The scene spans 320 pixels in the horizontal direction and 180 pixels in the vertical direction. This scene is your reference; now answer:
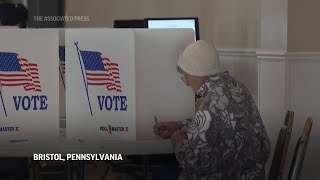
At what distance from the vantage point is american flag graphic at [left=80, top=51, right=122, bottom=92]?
1439mm

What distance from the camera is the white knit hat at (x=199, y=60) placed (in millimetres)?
1499

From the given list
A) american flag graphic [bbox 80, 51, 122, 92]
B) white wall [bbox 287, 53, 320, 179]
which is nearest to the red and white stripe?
american flag graphic [bbox 80, 51, 122, 92]

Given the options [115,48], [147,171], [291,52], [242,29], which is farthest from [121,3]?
[115,48]

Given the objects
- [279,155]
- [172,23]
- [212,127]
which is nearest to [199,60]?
[212,127]

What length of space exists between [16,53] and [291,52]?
3.78 ft

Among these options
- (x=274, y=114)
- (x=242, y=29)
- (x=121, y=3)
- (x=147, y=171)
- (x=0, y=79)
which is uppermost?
(x=121, y=3)

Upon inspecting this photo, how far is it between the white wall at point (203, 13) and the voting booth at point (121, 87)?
0.64 metres

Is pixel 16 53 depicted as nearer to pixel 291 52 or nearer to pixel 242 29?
pixel 291 52

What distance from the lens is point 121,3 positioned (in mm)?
3953

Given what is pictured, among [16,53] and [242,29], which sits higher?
[242,29]

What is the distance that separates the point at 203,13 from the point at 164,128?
6.83 feet

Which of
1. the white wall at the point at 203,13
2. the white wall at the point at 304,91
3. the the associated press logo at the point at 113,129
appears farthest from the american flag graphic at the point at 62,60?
the white wall at the point at 304,91

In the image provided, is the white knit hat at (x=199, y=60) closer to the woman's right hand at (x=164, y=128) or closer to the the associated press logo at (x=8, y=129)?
the woman's right hand at (x=164, y=128)

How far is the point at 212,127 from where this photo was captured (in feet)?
4.91
